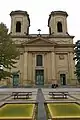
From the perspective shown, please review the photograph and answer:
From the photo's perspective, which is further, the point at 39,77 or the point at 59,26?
the point at 59,26

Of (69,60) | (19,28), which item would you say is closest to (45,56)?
(69,60)

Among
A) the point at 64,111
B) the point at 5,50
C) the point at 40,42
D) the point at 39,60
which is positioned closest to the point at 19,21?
the point at 40,42

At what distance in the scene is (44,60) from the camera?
46.4 m

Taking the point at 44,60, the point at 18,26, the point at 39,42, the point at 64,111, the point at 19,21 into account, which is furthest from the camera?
the point at 18,26

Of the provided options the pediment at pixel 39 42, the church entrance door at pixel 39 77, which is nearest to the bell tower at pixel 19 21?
the pediment at pixel 39 42

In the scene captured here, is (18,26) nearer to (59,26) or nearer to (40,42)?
(40,42)

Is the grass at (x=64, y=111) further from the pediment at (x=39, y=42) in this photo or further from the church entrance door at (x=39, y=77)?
the pediment at (x=39, y=42)

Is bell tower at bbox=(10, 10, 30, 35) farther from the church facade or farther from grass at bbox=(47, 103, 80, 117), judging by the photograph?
grass at bbox=(47, 103, 80, 117)

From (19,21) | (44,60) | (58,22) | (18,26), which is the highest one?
(19,21)

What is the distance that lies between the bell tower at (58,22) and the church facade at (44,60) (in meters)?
1.30

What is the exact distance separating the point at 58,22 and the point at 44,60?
11.5 metres

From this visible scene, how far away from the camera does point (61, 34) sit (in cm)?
4838

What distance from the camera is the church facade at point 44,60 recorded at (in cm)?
4509

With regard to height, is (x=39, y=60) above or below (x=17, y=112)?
above
